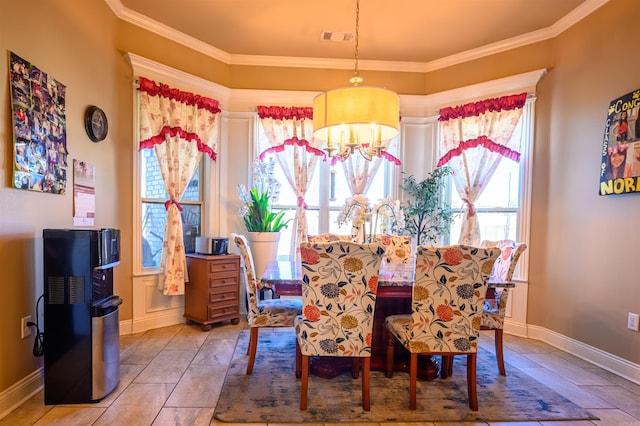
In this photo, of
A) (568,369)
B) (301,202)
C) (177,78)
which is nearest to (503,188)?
(568,369)

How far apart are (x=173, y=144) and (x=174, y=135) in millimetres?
91

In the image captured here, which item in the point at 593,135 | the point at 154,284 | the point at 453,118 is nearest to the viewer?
the point at 593,135

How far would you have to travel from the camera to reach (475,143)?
3463 mm

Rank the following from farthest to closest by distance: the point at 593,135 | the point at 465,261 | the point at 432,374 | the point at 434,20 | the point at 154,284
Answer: the point at 154,284 < the point at 434,20 < the point at 593,135 < the point at 432,374 < the point at 465,261

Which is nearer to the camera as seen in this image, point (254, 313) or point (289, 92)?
point (254, 313)

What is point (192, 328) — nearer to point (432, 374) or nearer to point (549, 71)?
point (432, 374)

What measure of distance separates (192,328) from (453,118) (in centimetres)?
362

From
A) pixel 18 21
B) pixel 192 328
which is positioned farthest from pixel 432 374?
pixel 18 21

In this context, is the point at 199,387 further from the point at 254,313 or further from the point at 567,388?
the point at 567,388

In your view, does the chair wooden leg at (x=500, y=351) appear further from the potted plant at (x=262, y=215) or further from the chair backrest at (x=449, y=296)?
the potted plant at (x=262, y=215)

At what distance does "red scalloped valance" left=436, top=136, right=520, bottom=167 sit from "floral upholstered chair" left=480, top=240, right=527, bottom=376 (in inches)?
48.1

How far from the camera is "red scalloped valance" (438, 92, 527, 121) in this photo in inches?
128

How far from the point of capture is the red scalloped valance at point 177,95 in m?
3.08

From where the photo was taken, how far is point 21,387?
194 centimetres
